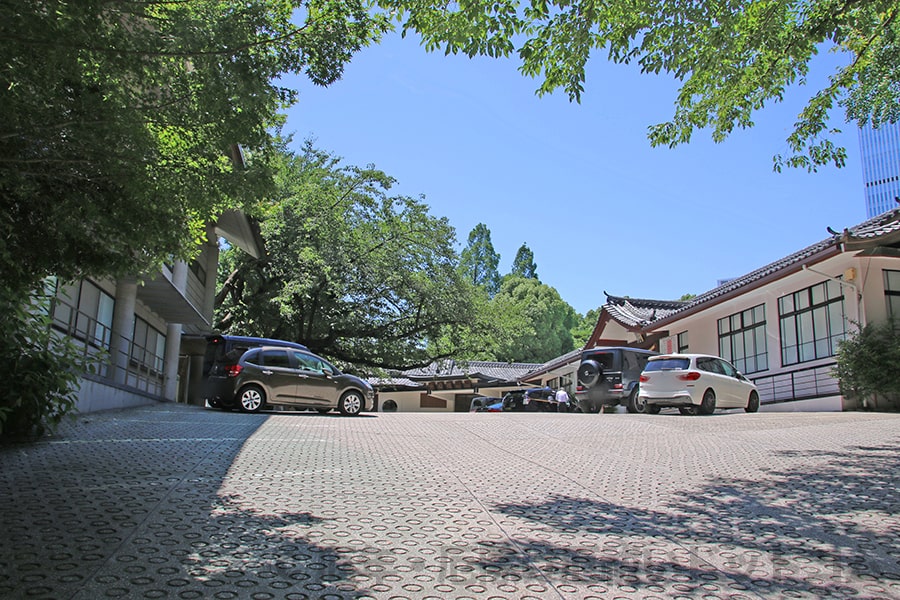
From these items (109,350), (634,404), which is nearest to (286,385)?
(109,350)

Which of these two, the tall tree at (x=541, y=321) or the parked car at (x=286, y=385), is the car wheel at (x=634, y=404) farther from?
the tall tree at (x=541, y=321)

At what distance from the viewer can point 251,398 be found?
17234 millimetres

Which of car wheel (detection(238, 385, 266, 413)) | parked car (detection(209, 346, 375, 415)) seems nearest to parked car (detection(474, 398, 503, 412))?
parked car (detection(209, 346, 375, 415))

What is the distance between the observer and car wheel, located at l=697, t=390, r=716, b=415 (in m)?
18.5

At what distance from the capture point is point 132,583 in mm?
3611

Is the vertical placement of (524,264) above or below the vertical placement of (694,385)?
above

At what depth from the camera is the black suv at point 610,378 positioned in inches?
852

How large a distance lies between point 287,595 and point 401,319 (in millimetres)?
25388

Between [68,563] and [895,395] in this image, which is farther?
[895,395]

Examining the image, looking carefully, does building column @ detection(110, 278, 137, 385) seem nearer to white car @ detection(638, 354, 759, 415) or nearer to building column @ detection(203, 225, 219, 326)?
building column @ detection(203, 225, 219, 326)

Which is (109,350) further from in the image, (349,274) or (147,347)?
(349,274)

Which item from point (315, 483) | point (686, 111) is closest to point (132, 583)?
point (315, 483)

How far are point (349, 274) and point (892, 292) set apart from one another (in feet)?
58.7

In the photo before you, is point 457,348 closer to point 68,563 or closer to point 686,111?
point 686,111
